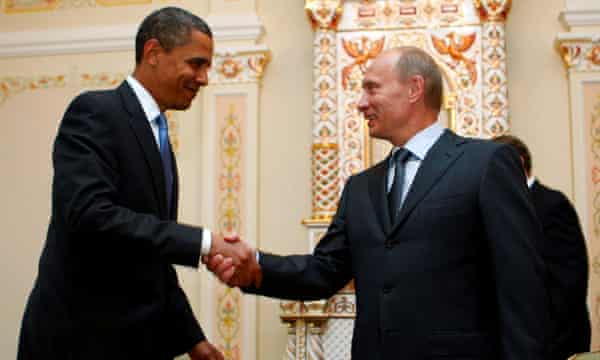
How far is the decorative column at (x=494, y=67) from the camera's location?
18.3 feet

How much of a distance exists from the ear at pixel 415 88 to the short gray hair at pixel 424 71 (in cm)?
1

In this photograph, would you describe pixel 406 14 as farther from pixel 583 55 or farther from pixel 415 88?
pixel 415 88

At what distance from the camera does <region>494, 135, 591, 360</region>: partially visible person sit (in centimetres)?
427

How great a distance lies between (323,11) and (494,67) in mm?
1316

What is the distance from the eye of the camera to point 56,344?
7.72 ft

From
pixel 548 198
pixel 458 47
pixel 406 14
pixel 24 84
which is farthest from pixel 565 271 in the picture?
pixel 24 84

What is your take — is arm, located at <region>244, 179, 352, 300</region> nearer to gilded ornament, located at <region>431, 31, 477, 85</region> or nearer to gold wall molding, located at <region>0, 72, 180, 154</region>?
gilded ornament, located at <region>431, 31, 477, 85</region>

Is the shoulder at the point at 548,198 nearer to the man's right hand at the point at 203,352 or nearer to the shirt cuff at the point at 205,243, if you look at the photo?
the man's right hand at the point at 203,352

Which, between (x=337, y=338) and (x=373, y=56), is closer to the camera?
(x=337, y=338)

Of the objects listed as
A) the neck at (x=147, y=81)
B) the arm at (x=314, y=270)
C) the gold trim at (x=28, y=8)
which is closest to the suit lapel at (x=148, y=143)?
the neck at (x=147, y=81)

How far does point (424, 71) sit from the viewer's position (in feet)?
9.92

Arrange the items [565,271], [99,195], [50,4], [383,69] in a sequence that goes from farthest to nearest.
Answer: [50,4] < [565,271] < [383,69] < [99,195]

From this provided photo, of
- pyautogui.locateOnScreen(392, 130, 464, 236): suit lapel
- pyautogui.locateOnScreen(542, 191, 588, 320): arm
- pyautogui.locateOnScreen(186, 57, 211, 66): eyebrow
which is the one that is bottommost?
pyautogui.locateOnScreen(542, 191, 588, 320): arm

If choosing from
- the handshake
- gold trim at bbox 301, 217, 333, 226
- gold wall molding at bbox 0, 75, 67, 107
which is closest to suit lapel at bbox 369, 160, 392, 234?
the handshake
